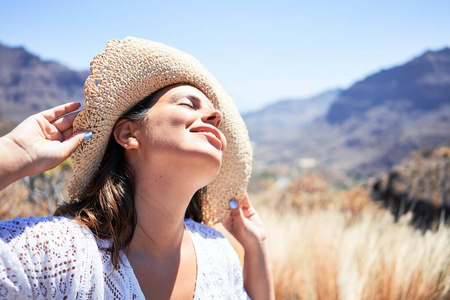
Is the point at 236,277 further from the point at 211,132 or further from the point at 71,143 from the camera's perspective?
the point at 71,143

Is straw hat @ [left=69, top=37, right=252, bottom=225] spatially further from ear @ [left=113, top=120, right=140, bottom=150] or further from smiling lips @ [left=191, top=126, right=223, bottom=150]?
smiling lips @ [left=191, top=126, right=223, bottom=150]

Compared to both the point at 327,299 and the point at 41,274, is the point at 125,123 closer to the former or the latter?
the point at 41,274

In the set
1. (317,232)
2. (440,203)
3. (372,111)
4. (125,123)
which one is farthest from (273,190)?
(372,111)

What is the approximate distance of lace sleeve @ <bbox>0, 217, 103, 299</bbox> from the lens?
1.34 metres

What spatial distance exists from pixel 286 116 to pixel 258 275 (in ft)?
594

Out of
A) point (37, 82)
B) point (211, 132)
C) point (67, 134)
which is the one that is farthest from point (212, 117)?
point (37, 82)

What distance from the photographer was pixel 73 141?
1.72 m

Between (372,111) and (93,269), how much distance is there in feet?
386

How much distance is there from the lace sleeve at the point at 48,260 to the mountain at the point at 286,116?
143 metres

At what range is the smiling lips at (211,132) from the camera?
6.13ft

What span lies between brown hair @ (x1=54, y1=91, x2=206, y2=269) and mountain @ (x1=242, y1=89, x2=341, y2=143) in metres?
142

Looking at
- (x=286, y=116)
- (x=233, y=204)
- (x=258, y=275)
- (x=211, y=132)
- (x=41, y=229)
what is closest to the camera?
(x=41, y=229)

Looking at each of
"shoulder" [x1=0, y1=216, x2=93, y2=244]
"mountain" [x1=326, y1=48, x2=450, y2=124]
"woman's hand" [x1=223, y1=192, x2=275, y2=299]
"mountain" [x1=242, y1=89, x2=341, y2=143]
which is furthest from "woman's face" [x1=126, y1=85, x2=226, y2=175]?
"mountain" [x1=242, y1=89, x2=341, y2=143]

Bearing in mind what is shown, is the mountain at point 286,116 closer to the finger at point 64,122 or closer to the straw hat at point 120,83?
the straw hat at point 120,83
